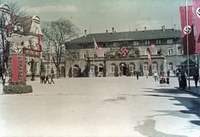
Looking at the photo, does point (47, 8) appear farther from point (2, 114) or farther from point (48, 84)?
point (48, 84)

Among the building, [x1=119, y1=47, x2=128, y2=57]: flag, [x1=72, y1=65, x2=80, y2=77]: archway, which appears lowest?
[x1=72, y1=65, x2=80, y2=77]: archway

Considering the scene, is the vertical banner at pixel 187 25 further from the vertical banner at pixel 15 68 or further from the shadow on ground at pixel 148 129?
the vertical banner at pixel 15 68

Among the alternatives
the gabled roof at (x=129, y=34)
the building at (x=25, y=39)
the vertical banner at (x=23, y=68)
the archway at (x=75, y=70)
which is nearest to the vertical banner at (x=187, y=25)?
the gabled roof at (x=129, y=34)

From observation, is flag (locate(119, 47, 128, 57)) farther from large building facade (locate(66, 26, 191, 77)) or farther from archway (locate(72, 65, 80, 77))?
archway (locate(72, 65, 80, 77))

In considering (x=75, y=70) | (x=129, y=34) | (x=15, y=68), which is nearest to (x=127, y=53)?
(x=75, y=70)

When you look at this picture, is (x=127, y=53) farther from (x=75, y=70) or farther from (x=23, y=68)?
(x=23, y=68)

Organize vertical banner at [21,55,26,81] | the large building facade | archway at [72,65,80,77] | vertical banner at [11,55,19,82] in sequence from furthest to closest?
the large building facade → archway at [72,65,80,77] → vertical banner at [11,55,19,82] → vertical banner at [21,55,26,81]

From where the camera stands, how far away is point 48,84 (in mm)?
8742

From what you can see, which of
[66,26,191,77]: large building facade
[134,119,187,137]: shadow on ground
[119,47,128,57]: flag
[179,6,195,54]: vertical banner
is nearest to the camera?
[134,119,187,137]: shadow on ground

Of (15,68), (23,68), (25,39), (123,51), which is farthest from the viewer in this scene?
(123,51)

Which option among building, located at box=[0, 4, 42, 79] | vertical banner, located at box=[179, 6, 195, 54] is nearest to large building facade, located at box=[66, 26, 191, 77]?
building, located at box=[0, 4, 42, 79]

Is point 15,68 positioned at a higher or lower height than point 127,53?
lower

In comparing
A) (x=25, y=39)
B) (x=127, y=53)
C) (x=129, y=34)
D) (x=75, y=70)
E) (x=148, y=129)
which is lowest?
(x=148, y=129)

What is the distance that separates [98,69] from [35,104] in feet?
31.7
